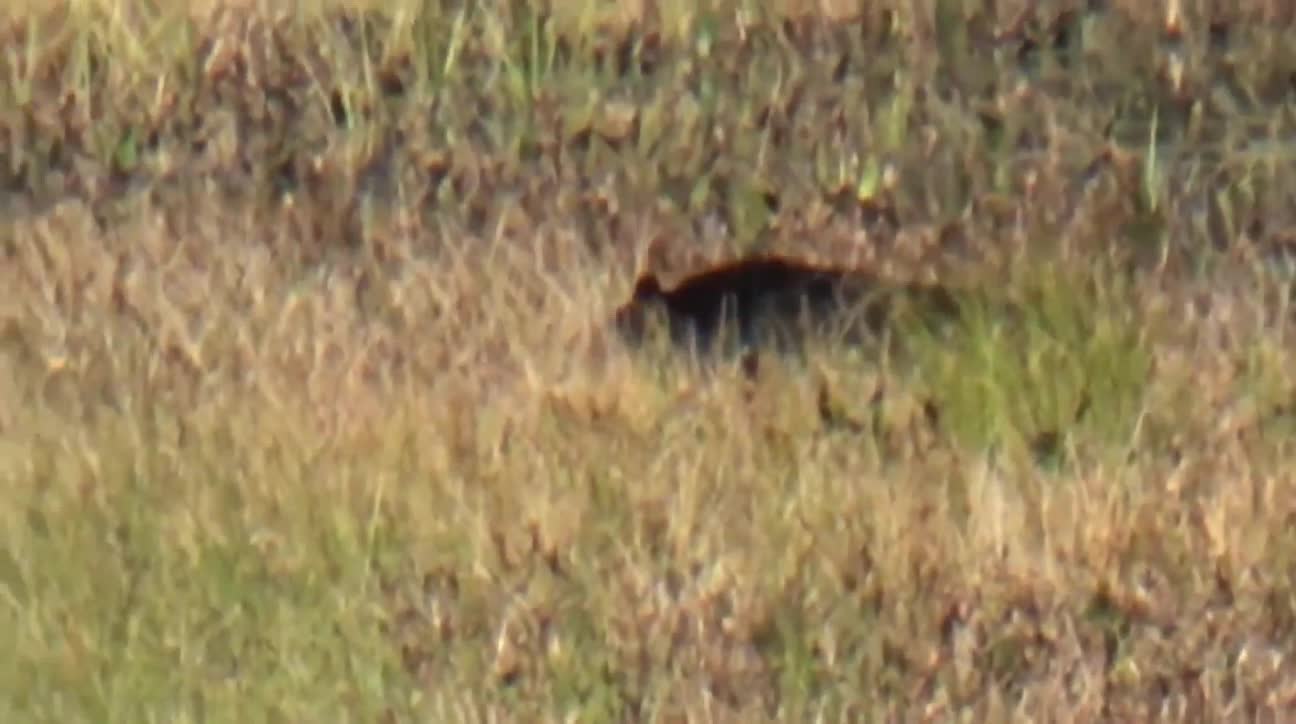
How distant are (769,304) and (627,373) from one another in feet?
1.06

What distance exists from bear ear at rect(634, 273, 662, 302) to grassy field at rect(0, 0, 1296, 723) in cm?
3

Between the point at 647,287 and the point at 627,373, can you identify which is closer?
the point at 627,373

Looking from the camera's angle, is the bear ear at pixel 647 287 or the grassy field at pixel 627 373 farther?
the bear ear at pixel 647 287

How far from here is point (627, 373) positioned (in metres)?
3.89

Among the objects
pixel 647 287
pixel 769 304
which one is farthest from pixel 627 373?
pixel 769 304

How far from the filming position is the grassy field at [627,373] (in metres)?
3.60

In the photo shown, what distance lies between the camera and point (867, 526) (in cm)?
366

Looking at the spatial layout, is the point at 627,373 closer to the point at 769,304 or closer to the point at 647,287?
the point at 647,287

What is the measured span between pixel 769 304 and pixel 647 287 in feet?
0.71

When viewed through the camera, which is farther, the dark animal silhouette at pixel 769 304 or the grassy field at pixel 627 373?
the dark animal silhouette at pixel 769 304

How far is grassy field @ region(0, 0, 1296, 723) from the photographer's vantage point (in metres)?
3.60

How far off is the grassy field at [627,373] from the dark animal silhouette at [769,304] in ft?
0.16

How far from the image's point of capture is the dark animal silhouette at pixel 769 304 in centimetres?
400

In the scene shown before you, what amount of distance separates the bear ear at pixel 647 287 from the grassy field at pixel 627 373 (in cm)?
3
